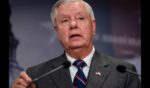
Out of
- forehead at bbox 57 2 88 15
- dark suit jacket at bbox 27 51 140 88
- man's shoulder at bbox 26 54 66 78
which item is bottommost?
dark suit jacket at bbox 27 51 140 88

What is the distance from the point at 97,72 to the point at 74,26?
0.23 m

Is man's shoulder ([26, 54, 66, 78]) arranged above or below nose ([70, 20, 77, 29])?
below

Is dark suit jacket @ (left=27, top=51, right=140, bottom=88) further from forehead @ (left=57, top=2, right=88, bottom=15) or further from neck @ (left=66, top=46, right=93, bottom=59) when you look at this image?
forehead @ (left=57, top=2, right=88, bottom=15)

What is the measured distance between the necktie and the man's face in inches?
3.1

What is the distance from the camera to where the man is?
5.20ft

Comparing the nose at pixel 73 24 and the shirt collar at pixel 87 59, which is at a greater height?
the nose at pixel 73 24

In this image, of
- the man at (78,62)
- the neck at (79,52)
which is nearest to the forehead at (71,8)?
the man at (78,62)

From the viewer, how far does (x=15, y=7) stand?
7.19ft

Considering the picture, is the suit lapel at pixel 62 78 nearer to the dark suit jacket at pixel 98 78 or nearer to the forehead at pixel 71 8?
the dark suit jacket at pixel 98 78

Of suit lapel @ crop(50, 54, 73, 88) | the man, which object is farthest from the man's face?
suit lapel @ crop(50, 54, 73, 88)

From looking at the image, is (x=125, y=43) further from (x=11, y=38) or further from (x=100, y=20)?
(x=11, y=38)

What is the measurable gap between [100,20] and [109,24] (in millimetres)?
73

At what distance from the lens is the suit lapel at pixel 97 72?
5.15ft

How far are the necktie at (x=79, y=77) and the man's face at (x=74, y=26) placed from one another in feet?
0.26
